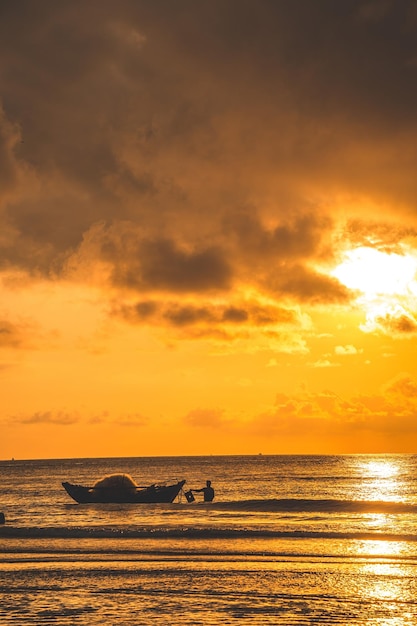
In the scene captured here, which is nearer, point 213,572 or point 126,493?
point 213,572

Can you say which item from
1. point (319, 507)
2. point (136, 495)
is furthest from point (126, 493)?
point (319, 507)

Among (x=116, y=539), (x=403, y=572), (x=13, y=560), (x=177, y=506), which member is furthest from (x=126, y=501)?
(x=403, y=572)

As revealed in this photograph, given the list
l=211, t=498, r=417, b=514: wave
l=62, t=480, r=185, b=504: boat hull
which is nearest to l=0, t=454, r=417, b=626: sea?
l=211, t=498, r=417, b=514: wave

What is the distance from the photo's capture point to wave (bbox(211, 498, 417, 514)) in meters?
67.5

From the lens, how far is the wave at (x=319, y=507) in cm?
6750

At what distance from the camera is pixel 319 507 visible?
236 feet

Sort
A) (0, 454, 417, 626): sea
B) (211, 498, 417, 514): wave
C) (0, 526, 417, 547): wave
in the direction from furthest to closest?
1. (211, 498, 417, 514): wave
2. (0, 526, 417, 547): wave
3. (0, 454, 417, 626): sea

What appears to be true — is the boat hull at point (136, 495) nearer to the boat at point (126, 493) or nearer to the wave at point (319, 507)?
the boat at point (126, 493)

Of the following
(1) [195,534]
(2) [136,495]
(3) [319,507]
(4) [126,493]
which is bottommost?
(3) [319,507]

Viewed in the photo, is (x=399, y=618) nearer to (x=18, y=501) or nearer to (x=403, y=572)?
(x=403, y=572)

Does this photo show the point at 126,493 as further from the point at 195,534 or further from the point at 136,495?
the point at 195,534

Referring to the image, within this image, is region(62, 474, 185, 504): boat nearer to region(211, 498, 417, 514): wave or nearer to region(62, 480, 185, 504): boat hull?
region(62, 480, 185, 504): boat hull

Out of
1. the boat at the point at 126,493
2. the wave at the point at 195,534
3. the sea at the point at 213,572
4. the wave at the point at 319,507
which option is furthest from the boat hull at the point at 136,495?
the wave at the point at 195,534

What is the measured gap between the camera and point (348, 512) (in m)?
65.4
